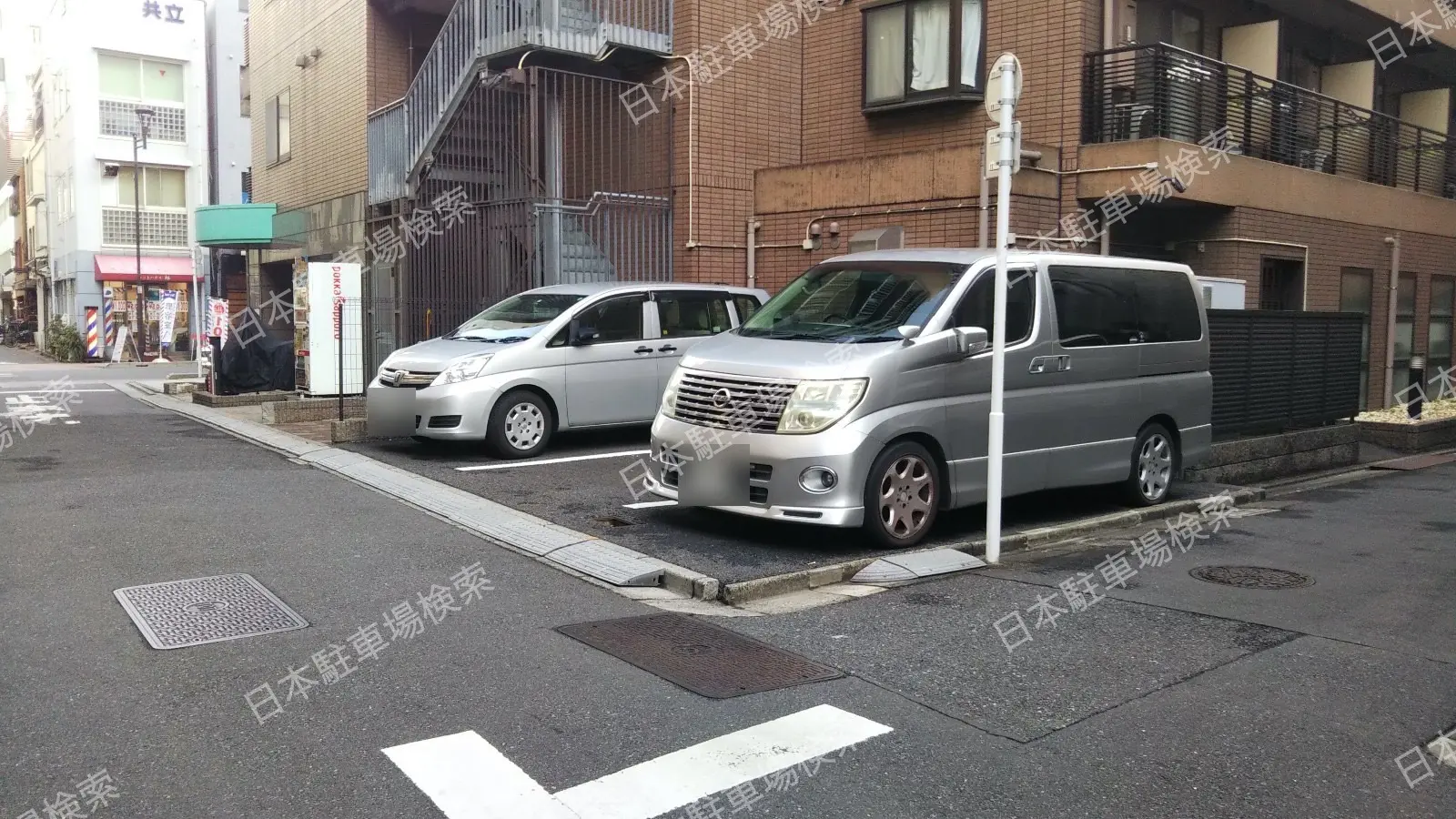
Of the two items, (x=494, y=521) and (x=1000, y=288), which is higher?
(x=1000, y=288)

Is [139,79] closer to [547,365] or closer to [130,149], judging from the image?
Result: [130,149]

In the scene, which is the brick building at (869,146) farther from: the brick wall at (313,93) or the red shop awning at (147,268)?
the red shop awning at (147,268)

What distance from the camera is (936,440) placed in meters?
8.04

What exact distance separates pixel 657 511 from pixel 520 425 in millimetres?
2792

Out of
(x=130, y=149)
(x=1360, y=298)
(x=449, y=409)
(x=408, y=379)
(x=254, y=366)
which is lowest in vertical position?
(x=449, y=409)

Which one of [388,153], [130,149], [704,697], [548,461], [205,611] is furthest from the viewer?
[130,149]

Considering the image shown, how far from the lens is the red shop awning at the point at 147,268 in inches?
1628

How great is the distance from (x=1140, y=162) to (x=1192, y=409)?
13.7 ft

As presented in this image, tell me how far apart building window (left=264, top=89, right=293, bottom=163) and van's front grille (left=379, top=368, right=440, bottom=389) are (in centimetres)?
1412

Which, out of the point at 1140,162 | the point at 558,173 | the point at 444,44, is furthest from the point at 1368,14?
the point at 444,44

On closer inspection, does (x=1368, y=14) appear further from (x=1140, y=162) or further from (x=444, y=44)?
(x=444, y=44)

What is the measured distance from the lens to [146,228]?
4272 cm

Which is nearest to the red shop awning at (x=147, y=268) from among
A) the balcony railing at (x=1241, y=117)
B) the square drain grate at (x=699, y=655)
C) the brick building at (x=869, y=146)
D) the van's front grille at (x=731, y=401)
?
the brick building at (x=869, y=146)

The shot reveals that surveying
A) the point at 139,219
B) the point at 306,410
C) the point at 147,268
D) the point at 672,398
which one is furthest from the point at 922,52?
the point at 147,268
